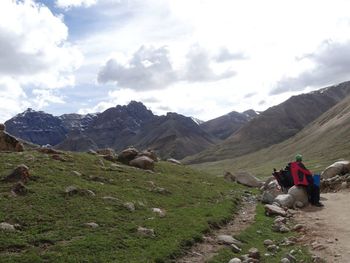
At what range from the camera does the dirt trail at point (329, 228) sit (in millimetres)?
20141

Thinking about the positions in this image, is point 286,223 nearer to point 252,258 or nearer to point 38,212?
point 252,258

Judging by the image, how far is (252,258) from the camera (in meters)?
18.5

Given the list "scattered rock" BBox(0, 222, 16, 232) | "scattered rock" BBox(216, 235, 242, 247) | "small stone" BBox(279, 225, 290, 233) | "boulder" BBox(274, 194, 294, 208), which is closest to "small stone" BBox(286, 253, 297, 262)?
"scattered rock" BBox(216, 235, 242, 247)

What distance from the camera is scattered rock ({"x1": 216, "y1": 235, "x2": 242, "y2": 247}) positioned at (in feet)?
69.7

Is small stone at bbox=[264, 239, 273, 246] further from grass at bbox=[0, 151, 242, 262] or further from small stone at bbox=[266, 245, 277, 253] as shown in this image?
grass at bbox=[0, 151, 242, 262]

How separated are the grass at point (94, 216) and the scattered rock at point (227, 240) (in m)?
1.06

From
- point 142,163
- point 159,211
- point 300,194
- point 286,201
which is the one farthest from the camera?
point 142,163

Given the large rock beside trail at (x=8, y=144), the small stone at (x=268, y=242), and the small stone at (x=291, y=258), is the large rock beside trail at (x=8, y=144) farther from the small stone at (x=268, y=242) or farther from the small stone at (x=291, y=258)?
the small stone at (x=291, y=258)

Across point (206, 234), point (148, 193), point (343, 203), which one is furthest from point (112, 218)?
point (343, 203)

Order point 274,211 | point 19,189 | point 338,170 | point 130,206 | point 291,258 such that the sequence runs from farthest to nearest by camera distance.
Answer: point 338,170, point 274,211, point 130,206, point 19,189, point 291,258

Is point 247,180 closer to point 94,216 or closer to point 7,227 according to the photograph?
point 94,216

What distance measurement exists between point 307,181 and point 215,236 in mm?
15341

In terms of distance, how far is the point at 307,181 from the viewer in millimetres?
35594

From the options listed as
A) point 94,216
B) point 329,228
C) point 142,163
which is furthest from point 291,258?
point 142,163
